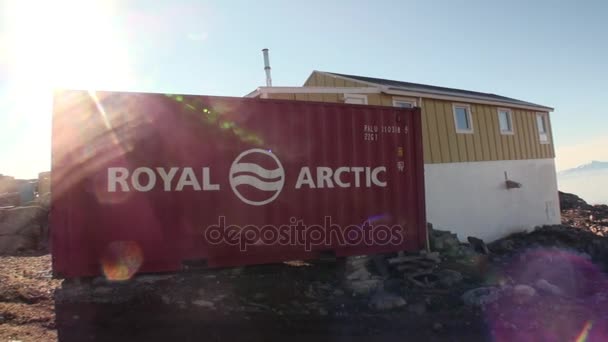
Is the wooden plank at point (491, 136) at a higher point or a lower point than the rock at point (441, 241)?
higher

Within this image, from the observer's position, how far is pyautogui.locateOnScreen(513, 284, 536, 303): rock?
249 inches

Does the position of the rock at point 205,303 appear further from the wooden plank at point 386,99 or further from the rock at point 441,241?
the wooden plank at point 386,99

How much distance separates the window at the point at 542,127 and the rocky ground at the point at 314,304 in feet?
33.0

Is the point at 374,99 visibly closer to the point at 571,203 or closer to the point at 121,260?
the point at 121,260

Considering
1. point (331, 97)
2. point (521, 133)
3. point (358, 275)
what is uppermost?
point (331, 97)

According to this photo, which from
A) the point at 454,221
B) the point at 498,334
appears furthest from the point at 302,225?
the point at 454,221

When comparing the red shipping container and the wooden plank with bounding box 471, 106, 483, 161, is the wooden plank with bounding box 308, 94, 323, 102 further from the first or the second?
the wooden plank with bounding box 471, 106, 483, 161

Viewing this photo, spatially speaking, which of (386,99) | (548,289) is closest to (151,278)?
(548,289)

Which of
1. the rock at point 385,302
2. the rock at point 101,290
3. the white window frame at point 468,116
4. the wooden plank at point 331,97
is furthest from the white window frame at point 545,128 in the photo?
the rock at point 101,290

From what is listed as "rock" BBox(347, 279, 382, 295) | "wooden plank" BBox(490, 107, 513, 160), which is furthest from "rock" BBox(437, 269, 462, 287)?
"wooden plank" BBox(490, 107, 513, 160)

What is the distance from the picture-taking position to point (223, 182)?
20.7ft

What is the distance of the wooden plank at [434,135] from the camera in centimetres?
Answer: 1286

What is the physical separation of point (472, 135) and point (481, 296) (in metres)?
8.83

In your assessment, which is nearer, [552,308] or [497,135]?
[552,308]
